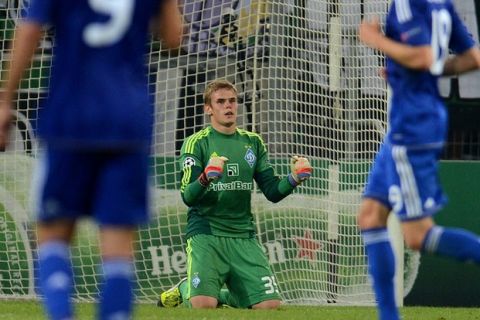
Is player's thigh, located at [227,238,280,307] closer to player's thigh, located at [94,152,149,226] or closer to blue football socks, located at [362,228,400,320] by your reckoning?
blue football socks, located at [362,228,400,320]

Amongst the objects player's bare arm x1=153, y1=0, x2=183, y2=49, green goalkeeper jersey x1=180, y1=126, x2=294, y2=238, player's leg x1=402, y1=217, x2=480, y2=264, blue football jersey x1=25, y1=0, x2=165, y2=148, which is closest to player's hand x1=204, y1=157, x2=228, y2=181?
green goalkeeper jersey x1=180, y1=126, x2=294, y2=238

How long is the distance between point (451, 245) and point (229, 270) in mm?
3792

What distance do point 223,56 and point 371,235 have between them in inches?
191

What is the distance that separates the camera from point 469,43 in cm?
644

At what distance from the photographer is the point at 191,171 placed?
9.54m

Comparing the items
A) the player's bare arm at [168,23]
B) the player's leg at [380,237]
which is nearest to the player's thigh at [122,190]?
the player's bare arm at [168,23]

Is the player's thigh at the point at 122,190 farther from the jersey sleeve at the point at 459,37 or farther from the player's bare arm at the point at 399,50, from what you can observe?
the jersey sleeve at the point at 459,37

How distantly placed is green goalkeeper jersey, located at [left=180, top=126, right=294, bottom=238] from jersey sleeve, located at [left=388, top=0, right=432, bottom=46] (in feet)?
11.7

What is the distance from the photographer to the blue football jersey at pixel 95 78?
4449mm

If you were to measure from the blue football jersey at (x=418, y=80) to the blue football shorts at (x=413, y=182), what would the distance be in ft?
0.19

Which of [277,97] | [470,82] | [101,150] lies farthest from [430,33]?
[470,82]

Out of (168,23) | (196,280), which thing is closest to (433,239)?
(168,23)

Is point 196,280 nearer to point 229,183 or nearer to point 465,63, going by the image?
point 229,183

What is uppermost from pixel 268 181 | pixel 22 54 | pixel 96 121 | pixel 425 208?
pixel 22 54
